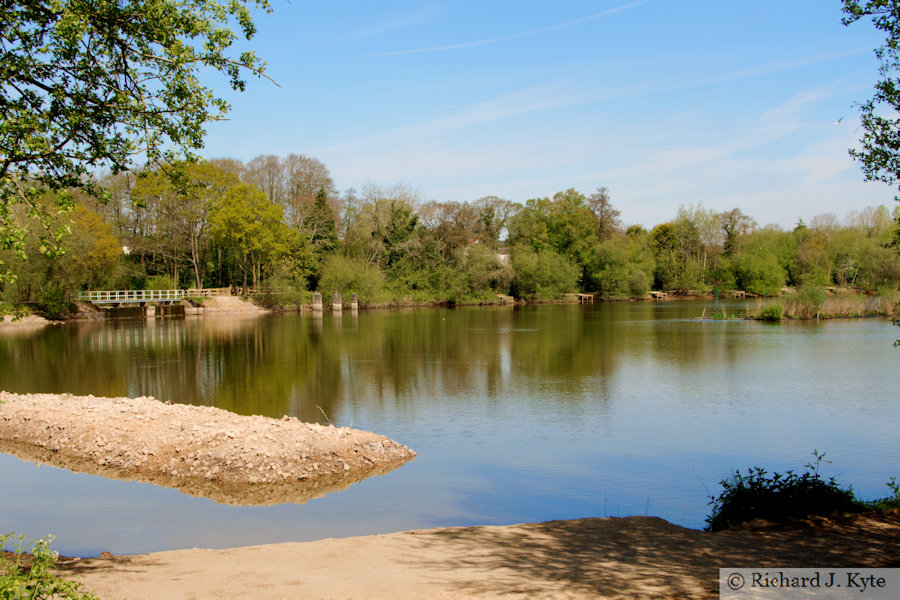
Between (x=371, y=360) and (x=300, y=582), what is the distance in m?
20.1

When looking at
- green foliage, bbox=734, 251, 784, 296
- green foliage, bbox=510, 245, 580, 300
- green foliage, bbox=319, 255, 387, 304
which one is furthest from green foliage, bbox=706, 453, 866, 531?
green foliage, bbox=734, 251, 784, 296

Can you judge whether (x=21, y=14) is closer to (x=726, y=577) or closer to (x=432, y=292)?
(x=726, y=577)

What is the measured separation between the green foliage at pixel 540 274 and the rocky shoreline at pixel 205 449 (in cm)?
6084

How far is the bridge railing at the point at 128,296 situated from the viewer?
52594mm

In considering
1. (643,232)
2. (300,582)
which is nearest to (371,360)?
(300,582)

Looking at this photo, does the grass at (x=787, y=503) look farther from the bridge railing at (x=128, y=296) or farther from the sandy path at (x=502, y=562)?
the bridge railing at (x=128, y=296)

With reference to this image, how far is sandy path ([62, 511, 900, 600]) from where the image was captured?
A: 5.62 m

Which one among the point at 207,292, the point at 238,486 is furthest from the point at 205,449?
the point at 207,292

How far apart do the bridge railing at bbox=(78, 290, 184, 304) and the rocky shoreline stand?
42.6m

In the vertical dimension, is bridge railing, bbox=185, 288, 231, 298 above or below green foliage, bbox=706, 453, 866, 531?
above

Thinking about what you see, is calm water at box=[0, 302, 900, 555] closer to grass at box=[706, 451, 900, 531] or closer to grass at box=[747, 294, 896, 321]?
grass at box=[706, 451, 900, 531]

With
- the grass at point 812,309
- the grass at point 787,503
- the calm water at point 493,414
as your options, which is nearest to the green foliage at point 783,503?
the grass at point 787,503

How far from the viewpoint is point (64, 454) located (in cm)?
1255

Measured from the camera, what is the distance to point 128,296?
5447 centimetres
